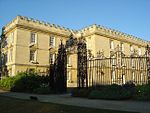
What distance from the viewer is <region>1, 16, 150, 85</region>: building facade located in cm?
3656

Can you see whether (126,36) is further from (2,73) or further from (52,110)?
(52,110)

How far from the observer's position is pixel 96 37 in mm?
41844

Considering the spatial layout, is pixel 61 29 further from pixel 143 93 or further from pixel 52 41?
pixel 143 93

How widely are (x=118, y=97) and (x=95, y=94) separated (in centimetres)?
167

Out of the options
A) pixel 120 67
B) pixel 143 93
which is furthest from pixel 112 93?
pixel 120 67

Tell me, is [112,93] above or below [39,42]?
below

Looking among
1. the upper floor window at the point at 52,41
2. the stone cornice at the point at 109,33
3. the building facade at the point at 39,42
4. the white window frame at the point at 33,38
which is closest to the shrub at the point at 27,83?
the building facade at the point at 39,42

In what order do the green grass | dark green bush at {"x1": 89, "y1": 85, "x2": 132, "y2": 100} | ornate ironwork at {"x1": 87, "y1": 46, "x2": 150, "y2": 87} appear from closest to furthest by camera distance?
the green grass
dark green bush at {"x1": 89, "y1": 85, "x2": 132, "y2": 100}
ornate ironwork at {"x1": 87, "y1": 46, "x2": 150, "y2": 87}

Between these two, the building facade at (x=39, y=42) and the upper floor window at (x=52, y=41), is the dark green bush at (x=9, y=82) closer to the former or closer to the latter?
the building facade at (x=39, y=42)

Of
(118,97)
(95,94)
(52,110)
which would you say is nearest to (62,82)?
(95,94)

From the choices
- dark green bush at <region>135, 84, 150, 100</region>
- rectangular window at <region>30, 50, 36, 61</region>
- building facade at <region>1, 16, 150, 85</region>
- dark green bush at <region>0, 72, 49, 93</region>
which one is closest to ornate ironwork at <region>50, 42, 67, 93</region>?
dark green bush at <region>0, 72, 49, 93</region>

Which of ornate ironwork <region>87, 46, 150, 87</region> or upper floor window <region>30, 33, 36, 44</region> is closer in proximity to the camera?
ornate ironwork <region>87, 46, 150, 87</region>

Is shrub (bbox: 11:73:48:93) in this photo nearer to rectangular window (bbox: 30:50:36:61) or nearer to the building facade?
the building facade

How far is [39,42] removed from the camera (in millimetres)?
39250
